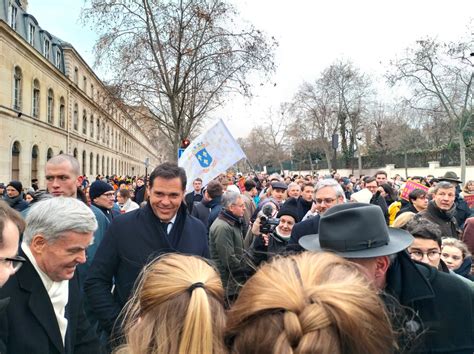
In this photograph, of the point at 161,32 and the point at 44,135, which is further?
the point at 44,135

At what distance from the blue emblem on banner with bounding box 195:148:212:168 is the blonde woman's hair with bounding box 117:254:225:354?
497cm

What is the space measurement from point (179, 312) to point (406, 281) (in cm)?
117

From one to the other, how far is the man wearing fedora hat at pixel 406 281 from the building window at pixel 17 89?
30.9 m

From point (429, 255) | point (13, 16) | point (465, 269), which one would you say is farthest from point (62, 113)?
point (429, 255)

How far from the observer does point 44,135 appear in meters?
33.2

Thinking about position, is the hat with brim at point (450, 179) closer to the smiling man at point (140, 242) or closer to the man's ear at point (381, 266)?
the smiling man at point (140, 242)

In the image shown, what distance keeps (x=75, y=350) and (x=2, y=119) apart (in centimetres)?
2749

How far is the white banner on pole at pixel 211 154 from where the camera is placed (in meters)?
6.41

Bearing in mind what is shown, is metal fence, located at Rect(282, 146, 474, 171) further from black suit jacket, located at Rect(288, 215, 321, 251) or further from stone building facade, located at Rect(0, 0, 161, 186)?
black suit jacket, located at Rect(288, 215, 321, 251)

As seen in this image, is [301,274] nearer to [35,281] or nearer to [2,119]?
[35,281]

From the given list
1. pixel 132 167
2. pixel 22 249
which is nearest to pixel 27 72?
pixel 22 249

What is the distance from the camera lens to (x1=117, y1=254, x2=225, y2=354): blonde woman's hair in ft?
4.17

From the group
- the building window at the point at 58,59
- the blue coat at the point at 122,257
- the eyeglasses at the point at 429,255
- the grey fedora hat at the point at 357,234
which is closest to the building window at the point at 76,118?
the building window at the point at 58,59

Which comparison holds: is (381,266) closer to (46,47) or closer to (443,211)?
(443,211)
